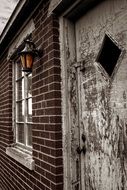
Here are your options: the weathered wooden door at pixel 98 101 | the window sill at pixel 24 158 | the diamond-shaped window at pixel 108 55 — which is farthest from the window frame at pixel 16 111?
the diamond-shaped window at pixel 108 55

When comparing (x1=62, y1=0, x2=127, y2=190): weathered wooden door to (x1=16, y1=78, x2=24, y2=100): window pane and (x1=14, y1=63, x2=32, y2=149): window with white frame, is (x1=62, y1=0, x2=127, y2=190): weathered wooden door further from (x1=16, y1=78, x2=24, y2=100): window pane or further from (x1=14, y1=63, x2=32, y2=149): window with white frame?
(x1=16, y1=78, x2=24, y2=100): window pane

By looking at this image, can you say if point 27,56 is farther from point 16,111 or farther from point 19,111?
point 16,111

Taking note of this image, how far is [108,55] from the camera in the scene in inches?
75.6

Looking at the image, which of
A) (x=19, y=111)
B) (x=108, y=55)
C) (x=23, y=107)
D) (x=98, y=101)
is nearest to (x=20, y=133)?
(x=19, y=111)

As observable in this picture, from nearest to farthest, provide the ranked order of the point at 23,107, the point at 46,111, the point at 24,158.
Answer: the point at 46,111 → the point at 24,158 → the point at 23,107

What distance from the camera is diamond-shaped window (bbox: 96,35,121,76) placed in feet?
6.01

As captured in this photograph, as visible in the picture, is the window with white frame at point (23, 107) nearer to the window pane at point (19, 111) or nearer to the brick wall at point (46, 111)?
the window pane at point (19, 111)

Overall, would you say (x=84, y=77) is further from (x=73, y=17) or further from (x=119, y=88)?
(x=73, y=17)

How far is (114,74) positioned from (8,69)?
116 inches

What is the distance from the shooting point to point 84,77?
2.21 metres

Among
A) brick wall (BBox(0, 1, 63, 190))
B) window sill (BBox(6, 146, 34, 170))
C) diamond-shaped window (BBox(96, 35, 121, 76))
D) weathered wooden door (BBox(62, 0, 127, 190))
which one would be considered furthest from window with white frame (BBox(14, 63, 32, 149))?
diamond-shaped window (BBox(96, 35, 121, 76))

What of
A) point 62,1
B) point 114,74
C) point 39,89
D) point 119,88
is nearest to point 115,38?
point 114,74

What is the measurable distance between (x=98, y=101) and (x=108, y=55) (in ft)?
1.37

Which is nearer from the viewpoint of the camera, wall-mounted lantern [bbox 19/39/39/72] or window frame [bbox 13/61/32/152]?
wall-mounted lantern [bbox 19/39/39/72]
